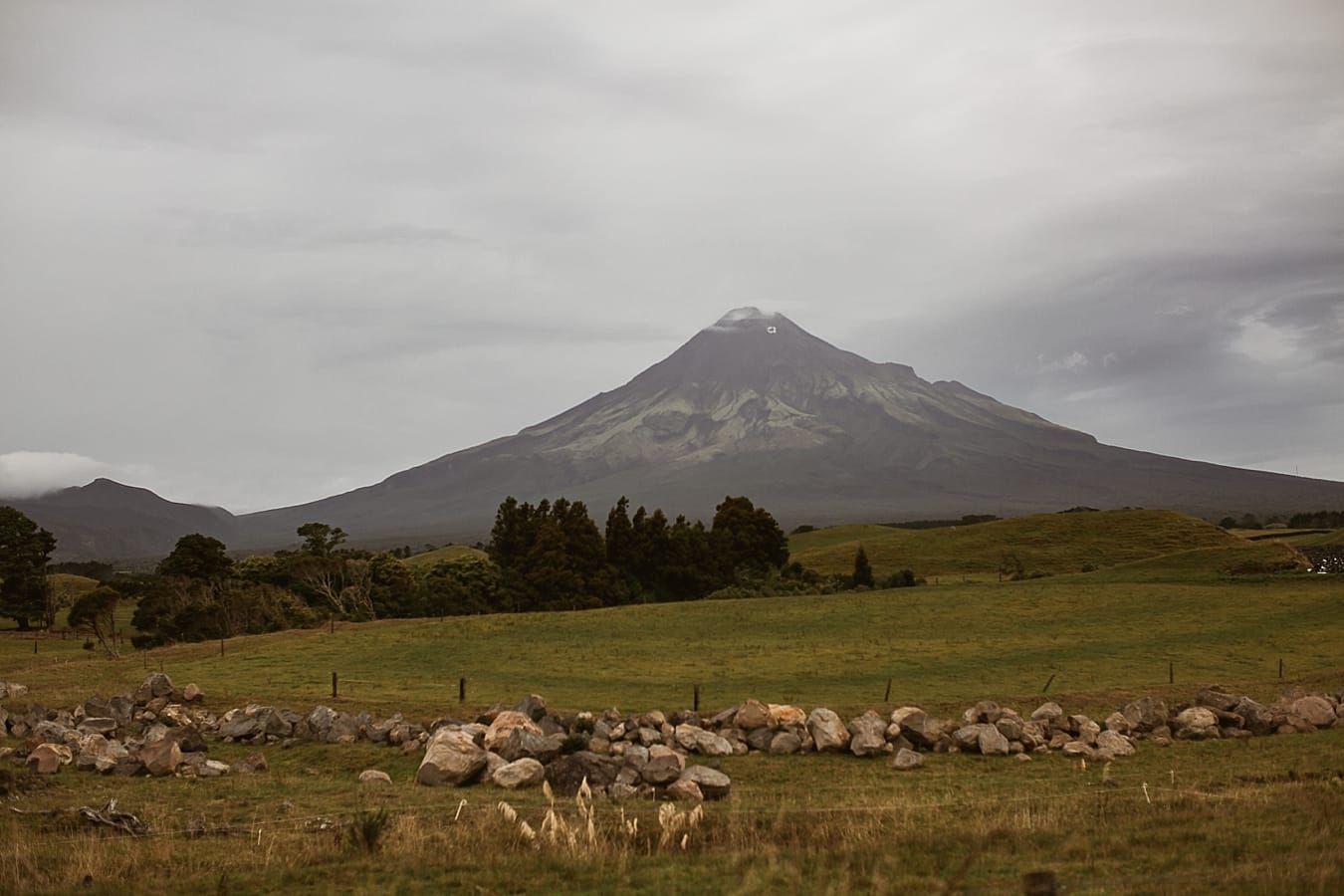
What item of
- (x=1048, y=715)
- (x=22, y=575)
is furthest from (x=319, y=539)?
(x=1048, y=715)

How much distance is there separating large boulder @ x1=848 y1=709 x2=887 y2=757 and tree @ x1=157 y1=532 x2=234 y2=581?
5342 centimetres

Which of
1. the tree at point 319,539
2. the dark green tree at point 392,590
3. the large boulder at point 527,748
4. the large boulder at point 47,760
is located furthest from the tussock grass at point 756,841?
the tree at point 319,539

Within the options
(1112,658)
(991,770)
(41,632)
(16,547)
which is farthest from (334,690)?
(16,547)

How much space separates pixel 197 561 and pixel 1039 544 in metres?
63.9

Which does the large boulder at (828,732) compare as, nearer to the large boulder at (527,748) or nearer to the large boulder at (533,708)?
the large boulder at (527,748)

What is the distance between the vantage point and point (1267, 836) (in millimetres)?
9945

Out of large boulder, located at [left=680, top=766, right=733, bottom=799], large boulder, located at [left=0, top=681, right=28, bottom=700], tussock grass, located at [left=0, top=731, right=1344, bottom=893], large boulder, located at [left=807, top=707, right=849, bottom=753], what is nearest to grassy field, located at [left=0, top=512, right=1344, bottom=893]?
tussock grass, located at [left=0, top=731, right=1344, bottom=893]

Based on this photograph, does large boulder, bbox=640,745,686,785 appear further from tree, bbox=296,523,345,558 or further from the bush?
tree, bbox=296,523,345,558

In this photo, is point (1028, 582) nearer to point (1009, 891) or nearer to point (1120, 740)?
point (1120, 740)

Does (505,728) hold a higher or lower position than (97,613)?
higher

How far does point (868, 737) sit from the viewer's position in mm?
18703

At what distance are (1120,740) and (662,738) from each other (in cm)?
857

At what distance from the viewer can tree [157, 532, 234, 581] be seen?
62562mm

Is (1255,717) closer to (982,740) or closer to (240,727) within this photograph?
(982,740)
